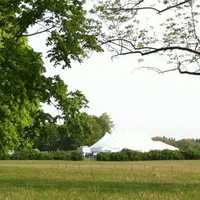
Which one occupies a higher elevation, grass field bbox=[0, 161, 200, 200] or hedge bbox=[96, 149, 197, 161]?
hedge bbox=[96, 149, 197, 161]

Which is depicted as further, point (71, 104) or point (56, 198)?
point (71, 104)

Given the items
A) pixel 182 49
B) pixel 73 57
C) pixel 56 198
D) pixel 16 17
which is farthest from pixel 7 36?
pixel 56 198

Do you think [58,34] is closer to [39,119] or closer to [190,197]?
[39,119]

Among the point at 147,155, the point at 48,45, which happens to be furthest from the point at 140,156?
the point at 48,45

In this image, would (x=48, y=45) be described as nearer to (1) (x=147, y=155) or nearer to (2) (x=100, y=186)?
(2) (x=100, y=186)

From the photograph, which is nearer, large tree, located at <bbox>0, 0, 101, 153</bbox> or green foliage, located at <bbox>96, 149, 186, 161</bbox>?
large tree, located at <bbox>0, 0, 101, 153</bbox>

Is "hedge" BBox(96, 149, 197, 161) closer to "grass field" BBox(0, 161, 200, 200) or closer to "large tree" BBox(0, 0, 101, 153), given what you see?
"grass field" BBox(0, 161, 200, 200)

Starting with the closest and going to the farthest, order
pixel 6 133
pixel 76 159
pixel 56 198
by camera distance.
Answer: pixel 56 198
pixel 6 133
pixel 76 159

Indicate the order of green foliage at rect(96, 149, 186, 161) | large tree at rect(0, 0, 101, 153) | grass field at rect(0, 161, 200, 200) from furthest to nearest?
green foliage at rect(96, 149, 186, 161), large tree at rect(0, 0, 101, 153), grass field at rect(0, 161, 200, 200)

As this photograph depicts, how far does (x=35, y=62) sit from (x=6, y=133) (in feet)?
33.1

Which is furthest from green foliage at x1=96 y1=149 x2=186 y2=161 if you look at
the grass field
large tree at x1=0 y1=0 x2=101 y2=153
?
large tree at x1=0 y1=0 x2=101 y2=153

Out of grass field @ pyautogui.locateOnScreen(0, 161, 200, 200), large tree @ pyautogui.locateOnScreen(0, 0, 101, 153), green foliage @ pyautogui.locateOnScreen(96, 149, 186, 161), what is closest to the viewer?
grass field @ pyautogui.locateOnScreen(0, 161, 200, 200)

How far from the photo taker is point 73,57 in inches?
1152

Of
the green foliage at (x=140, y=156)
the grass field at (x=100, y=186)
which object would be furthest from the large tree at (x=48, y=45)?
the green foliage at (x=140, y=156)
